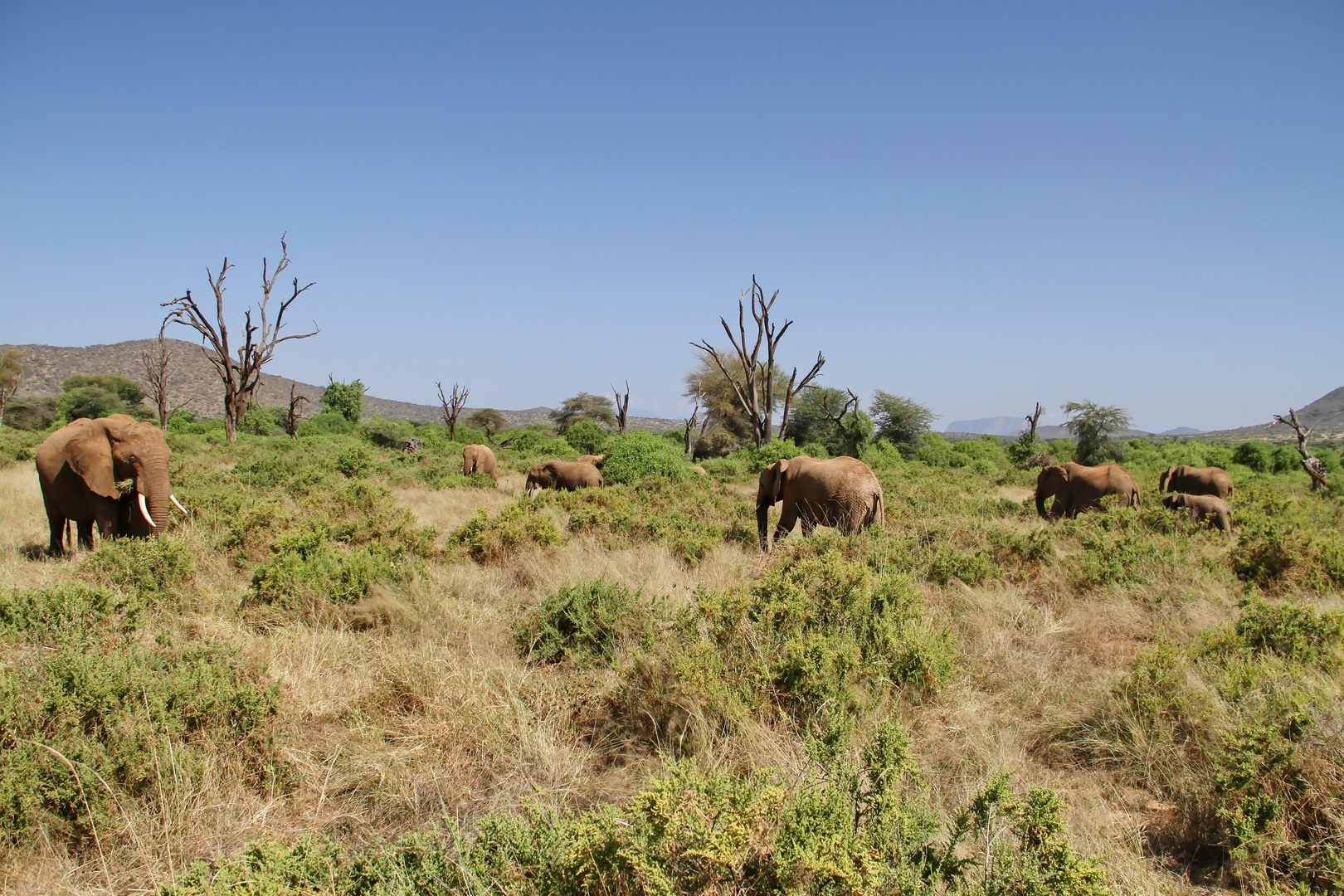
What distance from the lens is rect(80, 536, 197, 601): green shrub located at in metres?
5.82

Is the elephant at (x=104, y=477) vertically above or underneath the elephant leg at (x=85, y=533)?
above

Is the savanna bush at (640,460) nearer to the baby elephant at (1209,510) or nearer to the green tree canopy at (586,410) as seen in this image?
the baby elephant at (1209,510)

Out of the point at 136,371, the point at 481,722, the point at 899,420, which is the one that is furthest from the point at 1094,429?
the point at 136,371

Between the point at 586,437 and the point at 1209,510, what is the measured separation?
25.1 metres

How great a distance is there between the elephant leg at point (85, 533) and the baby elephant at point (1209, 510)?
13845 millimetres

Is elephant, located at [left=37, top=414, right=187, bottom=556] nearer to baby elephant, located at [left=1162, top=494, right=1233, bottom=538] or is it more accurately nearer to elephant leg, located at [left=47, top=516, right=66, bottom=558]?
elephant leg, located at [left=47, top=516, right=66, bottom=558]

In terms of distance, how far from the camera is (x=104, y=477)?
7820 mm

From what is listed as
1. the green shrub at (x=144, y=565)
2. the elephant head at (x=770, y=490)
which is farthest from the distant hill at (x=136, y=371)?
the green shrub at (x=144, y=565)

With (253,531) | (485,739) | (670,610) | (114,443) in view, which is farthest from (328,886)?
(114,443)

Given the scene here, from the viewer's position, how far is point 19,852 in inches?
106

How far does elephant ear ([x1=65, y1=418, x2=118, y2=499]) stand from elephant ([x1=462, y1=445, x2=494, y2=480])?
509 inches

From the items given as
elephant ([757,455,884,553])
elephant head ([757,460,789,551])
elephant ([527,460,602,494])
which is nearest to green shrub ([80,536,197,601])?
elephant ([757,455,884,553])

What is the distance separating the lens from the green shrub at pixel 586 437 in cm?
3098

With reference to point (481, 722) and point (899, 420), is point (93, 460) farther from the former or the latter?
point (899, 420)
